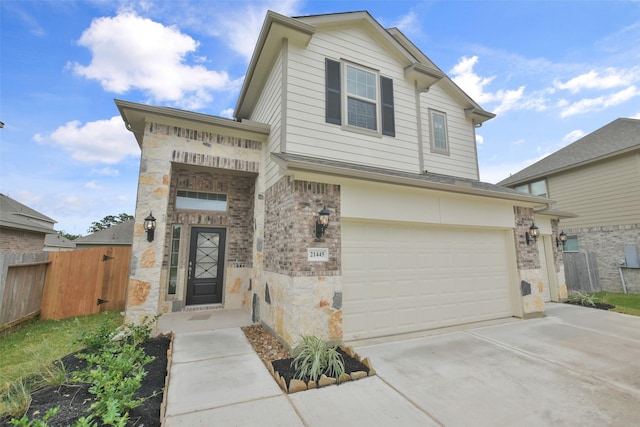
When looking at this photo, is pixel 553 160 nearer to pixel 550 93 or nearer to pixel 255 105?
pixel 550 93

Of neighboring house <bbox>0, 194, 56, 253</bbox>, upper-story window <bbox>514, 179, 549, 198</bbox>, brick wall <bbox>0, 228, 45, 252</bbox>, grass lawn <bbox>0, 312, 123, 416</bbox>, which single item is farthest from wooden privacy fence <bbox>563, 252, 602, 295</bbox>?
brick wall <bbox>0, 228, 45, 252</bbox>

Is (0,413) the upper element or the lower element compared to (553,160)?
lower

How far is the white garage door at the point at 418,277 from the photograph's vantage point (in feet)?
16.3

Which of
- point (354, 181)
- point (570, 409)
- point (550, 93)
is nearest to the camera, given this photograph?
point (570, 409)

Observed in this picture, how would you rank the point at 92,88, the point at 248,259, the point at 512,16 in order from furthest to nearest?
the point at 92,88
the point at 512,16
the point at 248,259

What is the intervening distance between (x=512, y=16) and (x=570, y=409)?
9789mm

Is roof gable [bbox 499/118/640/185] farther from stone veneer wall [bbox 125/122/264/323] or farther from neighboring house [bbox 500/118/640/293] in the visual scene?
stone veneer wall [bbox 125/122/264/323]

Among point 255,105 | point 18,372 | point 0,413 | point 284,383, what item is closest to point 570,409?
point 284,383

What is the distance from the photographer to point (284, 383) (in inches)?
126

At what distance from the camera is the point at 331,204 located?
15.6ft

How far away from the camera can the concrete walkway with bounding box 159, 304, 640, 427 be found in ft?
8.55

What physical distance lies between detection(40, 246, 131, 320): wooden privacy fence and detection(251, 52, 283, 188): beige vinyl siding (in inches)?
190

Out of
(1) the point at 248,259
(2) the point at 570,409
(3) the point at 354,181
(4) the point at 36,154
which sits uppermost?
(4) the point at 36,154

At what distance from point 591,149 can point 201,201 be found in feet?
53.4
